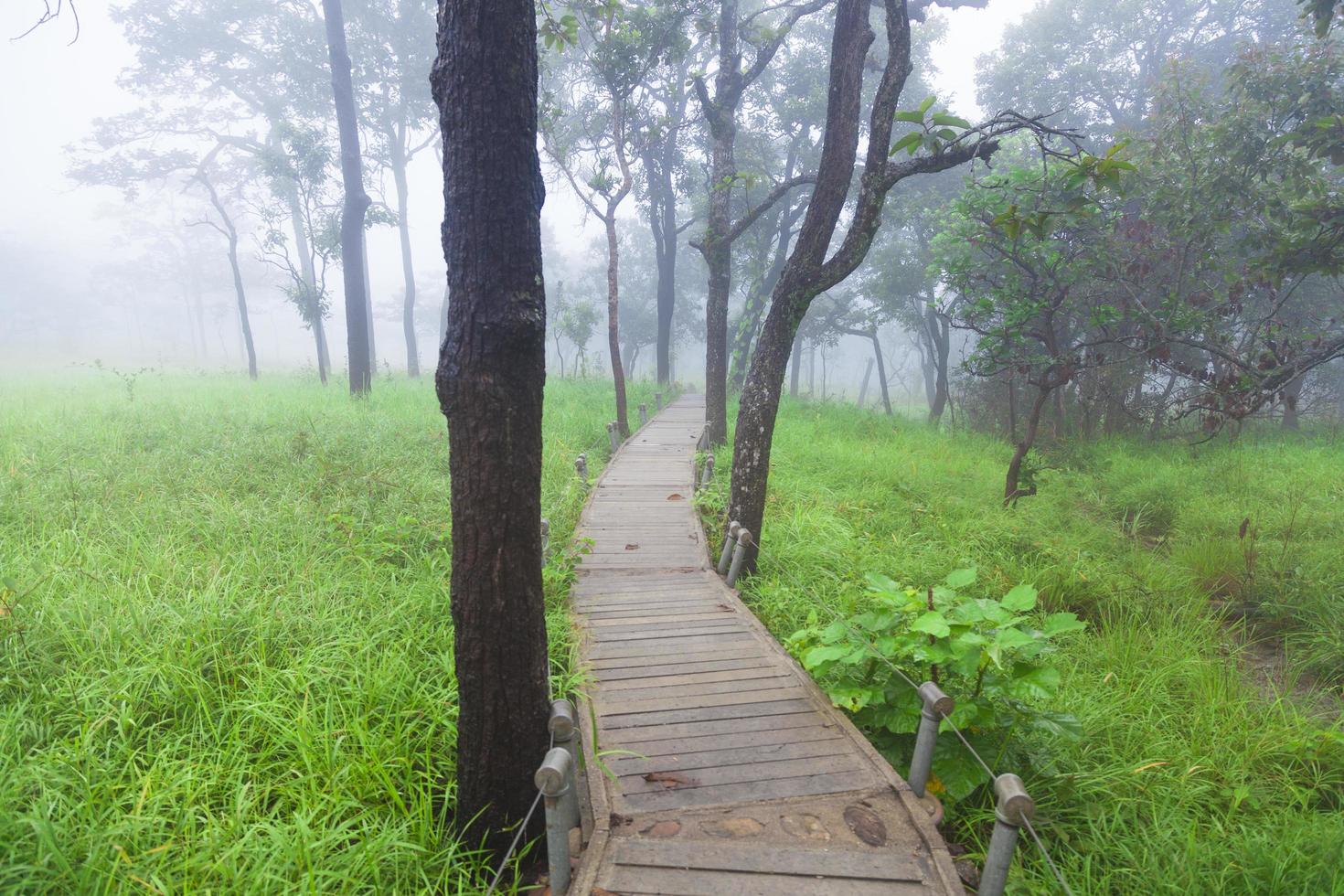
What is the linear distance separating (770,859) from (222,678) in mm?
3174

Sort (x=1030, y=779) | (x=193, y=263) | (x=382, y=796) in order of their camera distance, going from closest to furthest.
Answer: (x=382, y=796) → (x=1030, y=779) → (x=193, y=263)

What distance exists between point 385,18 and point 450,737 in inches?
999

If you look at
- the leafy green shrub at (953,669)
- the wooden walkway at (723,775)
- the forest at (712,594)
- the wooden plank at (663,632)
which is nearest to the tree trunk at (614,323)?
the forest at (712,594)

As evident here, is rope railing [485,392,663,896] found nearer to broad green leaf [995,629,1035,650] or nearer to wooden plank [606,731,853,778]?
wooden plank [606,731,853,778]

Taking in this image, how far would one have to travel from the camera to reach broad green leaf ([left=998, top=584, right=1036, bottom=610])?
118 inches

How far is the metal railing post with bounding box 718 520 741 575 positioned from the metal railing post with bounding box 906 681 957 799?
2.86 m

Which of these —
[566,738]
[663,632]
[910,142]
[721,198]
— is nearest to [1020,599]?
[566,738]

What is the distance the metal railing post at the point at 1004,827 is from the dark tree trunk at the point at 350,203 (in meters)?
15.1

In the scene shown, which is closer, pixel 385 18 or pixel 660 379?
pixel 385 18

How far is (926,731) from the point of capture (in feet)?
9.35

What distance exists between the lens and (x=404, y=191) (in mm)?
26641

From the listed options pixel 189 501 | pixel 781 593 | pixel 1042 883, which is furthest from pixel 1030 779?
pixel 189 501

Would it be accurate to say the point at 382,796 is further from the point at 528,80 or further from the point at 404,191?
the point at 404,191

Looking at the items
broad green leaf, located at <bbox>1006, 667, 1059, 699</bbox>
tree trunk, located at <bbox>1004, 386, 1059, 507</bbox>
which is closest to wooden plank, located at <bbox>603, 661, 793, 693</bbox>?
broad green leaf, located at <bbox>1006, 667, 1059, 699</bbox>
